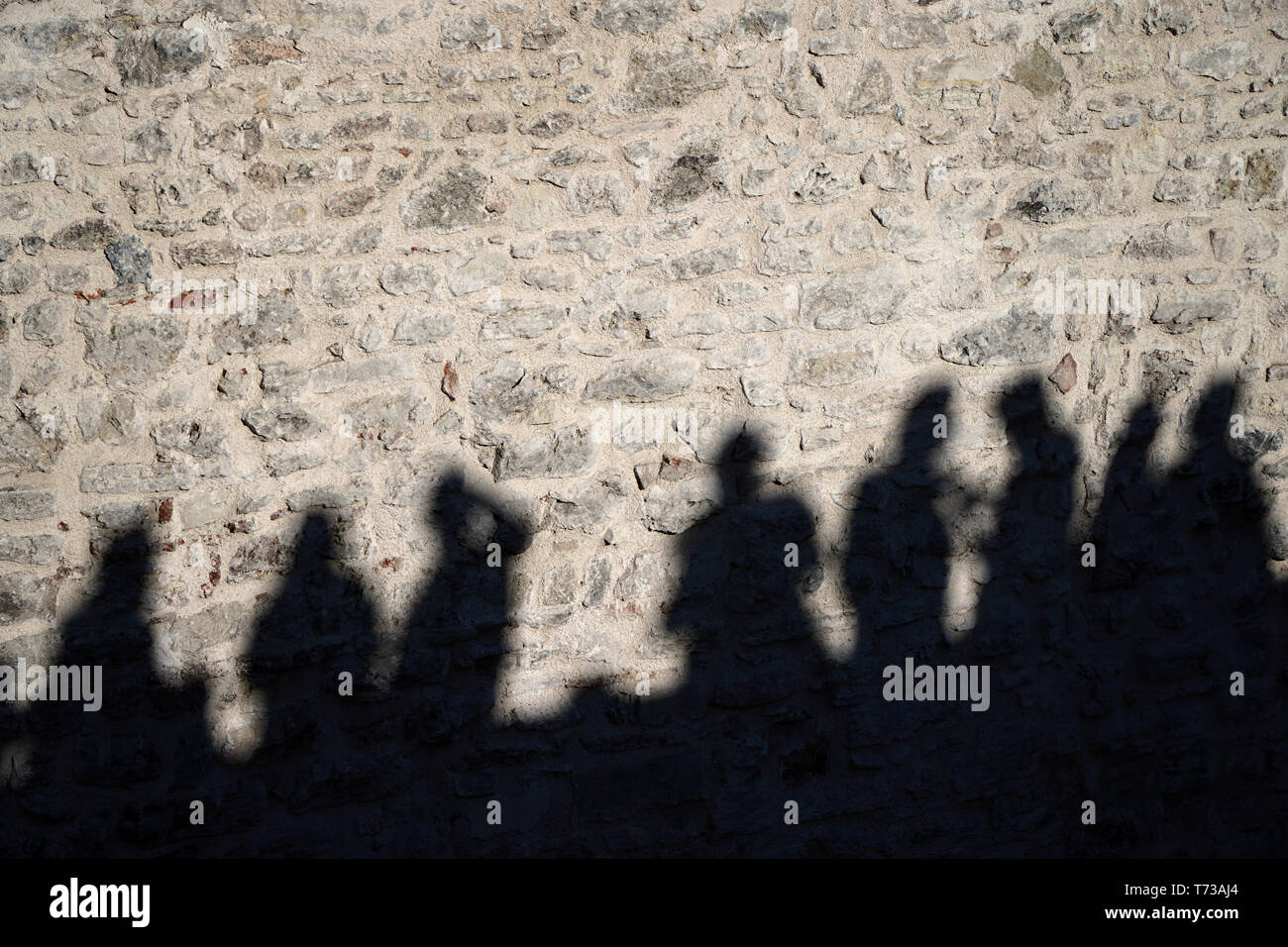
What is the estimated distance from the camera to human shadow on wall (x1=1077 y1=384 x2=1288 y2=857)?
348 cm

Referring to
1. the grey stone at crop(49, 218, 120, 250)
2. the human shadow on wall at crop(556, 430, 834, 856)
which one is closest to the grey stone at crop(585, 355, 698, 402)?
the human shadow on wall at crop(556, 430, 834, 856)

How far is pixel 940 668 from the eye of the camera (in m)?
3.35

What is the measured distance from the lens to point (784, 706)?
3.27m

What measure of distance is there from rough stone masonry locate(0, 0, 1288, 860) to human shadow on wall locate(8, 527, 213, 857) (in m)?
0.06

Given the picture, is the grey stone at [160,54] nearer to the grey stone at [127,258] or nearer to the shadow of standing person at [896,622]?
the grey stone at [127,258]

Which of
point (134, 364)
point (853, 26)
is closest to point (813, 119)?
point (853, 26)

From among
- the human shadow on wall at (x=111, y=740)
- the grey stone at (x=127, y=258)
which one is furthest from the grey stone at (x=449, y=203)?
the human shadow on wall at (x=111, y=740)

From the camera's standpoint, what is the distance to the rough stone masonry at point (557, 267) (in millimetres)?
2934

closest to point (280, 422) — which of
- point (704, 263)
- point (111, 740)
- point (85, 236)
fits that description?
point (85, 236)

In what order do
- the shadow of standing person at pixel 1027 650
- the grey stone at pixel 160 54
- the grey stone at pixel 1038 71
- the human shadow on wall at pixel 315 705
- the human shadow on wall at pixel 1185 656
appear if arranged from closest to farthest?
1. the grey stone at pixel 160 54
2. the human shadow on wall at pixel 315 705
3. the grey stone at pixel 1038 71
4. the shadow of standing person at pixel 1027 650
5. the human shadow on wall at pixel 1185 656

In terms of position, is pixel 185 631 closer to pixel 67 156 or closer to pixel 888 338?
pixel 67 156

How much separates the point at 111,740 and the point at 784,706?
1.96m

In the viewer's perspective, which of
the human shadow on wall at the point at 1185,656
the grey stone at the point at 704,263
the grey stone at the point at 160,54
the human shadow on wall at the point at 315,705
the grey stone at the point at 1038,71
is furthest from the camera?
the human shadow on wall at the point at 1185,656

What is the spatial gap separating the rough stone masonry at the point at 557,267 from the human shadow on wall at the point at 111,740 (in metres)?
0.06
